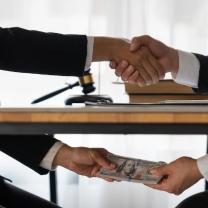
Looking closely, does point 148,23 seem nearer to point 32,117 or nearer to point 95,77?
point 95,77

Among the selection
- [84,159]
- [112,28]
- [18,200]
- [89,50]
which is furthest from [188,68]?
[112,28]

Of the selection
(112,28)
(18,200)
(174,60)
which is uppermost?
(112,28)

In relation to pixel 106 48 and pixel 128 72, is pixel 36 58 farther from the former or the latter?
pixel 128 72

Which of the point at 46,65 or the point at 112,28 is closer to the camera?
the point at 46,65

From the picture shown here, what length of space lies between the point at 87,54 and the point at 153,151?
59.0 inches

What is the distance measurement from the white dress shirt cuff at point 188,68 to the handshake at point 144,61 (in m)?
0.02

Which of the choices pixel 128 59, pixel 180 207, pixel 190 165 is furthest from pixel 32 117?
pixel 128 59

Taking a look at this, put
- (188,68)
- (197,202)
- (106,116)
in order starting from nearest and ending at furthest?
(106,116), (197,202), (188,68)

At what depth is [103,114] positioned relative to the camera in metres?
0.63

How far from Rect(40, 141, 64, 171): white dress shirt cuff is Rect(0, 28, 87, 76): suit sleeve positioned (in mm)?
163

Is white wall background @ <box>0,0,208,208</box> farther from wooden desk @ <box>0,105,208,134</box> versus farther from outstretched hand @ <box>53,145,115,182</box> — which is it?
wooden desk @ <box>0,105,208,134</box>

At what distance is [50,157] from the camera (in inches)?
39.9

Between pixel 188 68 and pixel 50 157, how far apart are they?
1.55 feet

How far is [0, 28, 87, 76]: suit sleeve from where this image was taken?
3.25 ft
